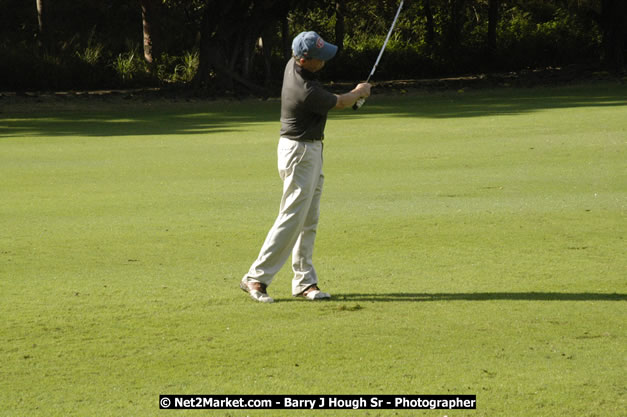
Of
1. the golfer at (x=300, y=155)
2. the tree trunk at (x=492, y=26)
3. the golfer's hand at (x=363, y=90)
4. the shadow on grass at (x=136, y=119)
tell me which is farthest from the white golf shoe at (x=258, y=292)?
the tree trunk at (x=492, y=26)

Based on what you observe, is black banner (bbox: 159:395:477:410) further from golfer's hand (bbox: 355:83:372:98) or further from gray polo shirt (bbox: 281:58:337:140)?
golfer's hand (bbox: 355:83:372:98)

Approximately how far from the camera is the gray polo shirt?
716cm

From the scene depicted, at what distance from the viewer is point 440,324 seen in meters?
6.78

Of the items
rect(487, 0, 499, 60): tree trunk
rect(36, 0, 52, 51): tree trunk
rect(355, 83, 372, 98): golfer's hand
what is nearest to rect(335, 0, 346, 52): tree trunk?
rect(487, 0, 499, 60): tree trunk

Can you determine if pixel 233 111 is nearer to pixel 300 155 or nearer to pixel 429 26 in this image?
pixel 429 26

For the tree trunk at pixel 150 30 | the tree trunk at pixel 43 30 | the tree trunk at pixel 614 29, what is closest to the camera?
the tree trunk at pixel 43 30

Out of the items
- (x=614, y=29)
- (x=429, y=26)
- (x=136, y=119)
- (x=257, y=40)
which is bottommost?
(x=136, y=119)

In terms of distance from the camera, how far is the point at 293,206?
7.42 m

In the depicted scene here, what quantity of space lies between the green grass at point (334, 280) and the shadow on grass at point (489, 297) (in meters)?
0.03

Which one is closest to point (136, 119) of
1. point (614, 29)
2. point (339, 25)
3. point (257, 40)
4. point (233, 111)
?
point (233, 111)

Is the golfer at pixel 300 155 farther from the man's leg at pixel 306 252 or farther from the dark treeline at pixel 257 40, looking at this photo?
the dark treeline at pixel 257 40

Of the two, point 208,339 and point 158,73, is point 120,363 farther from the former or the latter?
point 158,73

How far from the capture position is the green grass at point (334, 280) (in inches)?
221

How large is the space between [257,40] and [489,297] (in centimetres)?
3502
